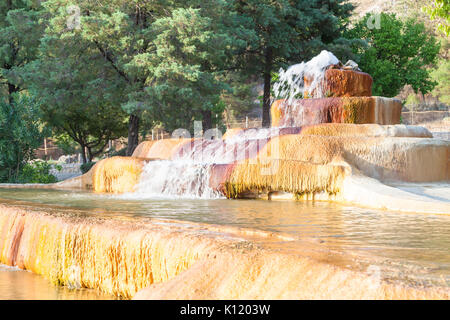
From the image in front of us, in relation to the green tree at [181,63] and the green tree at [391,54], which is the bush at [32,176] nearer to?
the green tree at [181,63]

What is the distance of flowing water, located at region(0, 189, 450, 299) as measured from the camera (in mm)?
3488

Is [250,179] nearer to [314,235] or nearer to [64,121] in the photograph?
[314,235]

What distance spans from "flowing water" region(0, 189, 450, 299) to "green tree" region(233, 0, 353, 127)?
1756 centimetres

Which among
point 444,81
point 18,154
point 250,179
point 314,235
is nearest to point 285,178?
point 250,179

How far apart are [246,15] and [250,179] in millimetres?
18079

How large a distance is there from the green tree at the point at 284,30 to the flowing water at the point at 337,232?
1756 cm

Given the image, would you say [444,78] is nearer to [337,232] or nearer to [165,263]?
[337,232]

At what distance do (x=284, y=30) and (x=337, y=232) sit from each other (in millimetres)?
22543

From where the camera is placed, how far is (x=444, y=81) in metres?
50.3

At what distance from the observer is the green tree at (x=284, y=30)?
84.9 feet

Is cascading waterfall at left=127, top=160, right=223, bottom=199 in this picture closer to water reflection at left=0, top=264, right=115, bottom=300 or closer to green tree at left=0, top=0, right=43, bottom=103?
water reflection at left=0, top=264, right=115, bottom=300

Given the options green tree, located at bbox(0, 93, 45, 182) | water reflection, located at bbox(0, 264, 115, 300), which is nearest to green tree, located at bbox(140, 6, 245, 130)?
green tree, located at bbox(0, 93, 45, 182)

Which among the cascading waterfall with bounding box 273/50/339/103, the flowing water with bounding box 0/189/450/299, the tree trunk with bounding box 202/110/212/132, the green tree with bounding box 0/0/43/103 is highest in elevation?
the green tree with bounding box 0/0/43/103

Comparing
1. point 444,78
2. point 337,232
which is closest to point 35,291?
point 337,232
